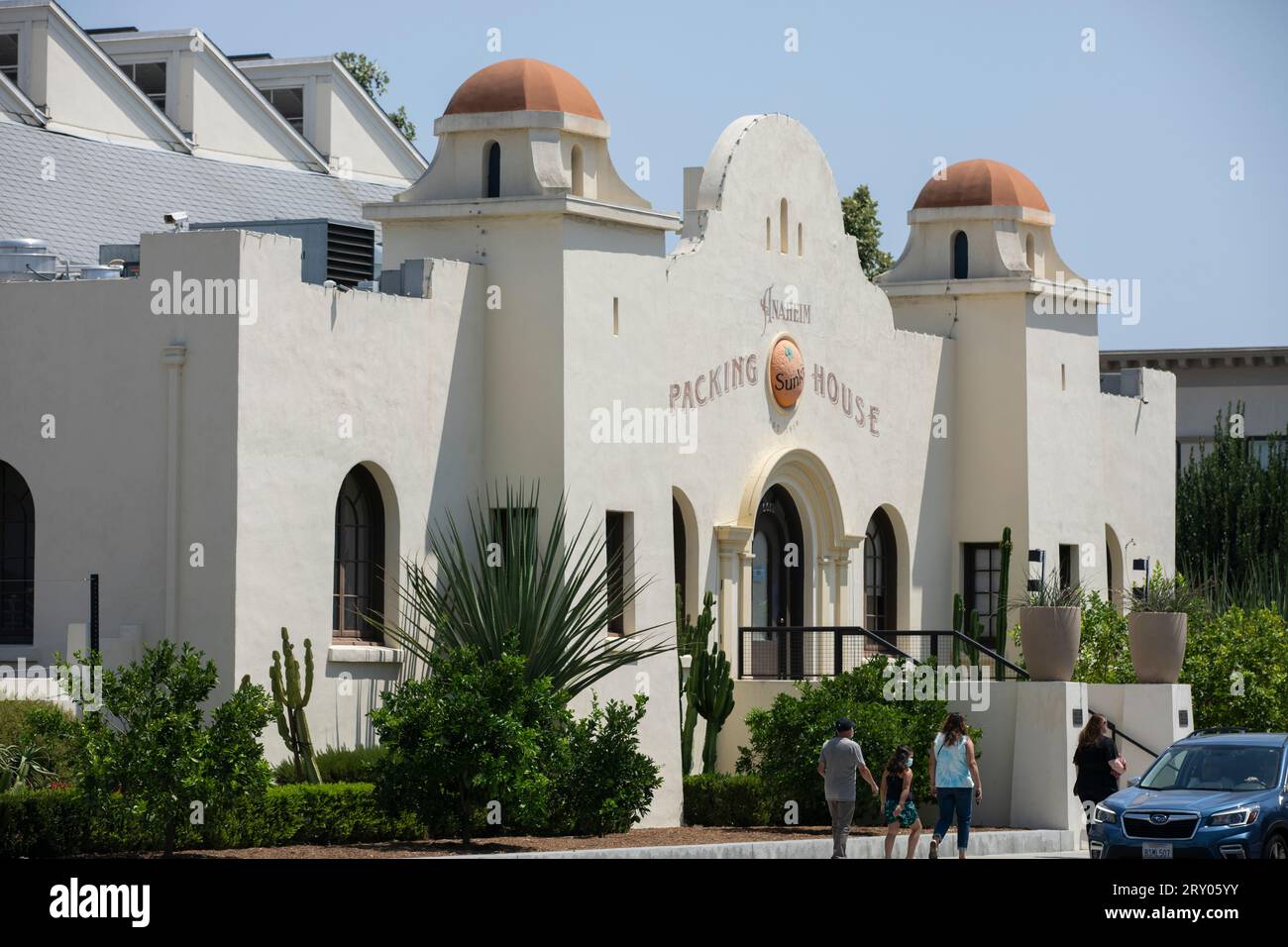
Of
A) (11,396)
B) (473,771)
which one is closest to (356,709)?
(473,771)

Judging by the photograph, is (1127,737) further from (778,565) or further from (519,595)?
(519,595)

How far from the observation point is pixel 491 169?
26.7m

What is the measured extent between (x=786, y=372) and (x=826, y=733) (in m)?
6.49

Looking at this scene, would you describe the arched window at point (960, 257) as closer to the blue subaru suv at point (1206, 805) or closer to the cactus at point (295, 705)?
the blue subaru suv at point (1206, 805)

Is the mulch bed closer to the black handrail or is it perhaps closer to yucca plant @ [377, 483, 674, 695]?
yucca plant @ [377, 483, 674, 695]

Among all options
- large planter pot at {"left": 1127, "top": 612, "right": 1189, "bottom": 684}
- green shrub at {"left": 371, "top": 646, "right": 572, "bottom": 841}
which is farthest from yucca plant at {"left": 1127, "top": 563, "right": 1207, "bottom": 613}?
green shrub at {"left": 371, "top": 646, "right": 572, "bottom": 841}

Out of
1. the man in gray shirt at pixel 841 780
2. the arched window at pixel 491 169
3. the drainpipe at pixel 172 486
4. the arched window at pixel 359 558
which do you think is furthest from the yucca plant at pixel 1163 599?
the drainpipe at pixel 172 486

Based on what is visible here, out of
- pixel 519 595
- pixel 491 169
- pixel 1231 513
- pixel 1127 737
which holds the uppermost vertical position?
pixel 491 169

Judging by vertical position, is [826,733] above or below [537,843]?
above

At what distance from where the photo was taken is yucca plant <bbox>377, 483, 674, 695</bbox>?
78.1 feet

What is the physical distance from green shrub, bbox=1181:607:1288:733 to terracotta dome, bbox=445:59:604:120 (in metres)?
11.5

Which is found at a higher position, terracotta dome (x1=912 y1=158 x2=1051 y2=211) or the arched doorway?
terracotta dome (x1=912 y1=158 x2=1051 y2=211)

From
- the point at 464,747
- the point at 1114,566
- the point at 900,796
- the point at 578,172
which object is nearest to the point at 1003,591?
the point at 1114,566
